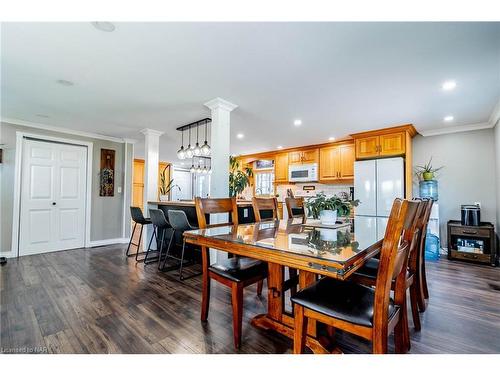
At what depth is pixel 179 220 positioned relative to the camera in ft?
9.78

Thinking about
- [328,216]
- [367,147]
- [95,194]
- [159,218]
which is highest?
[367,147]

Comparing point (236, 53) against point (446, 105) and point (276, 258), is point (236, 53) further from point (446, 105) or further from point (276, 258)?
point (446, 105)

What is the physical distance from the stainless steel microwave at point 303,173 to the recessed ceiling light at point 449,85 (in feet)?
9.98

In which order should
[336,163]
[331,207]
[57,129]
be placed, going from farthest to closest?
[336,163] < [57,129] < [331,207]

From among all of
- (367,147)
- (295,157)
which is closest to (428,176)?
(367,147)

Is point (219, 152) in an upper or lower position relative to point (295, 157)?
lower

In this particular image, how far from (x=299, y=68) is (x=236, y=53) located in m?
0.63

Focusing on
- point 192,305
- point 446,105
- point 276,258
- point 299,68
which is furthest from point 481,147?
point 192,305

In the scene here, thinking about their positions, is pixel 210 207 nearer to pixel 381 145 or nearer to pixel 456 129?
pixel 381 145

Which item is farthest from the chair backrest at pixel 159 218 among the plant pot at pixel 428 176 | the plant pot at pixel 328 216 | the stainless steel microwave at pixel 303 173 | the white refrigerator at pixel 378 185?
the plant pot at pixel 428 176

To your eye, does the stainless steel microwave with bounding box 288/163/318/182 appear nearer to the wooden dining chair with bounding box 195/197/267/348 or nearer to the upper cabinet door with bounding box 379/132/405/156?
the upper cabinet door with bounding box 379/132/405/156

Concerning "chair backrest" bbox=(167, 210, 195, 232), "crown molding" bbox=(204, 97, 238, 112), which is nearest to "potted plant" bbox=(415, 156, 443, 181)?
"crown molding" bbox=(204, 97, 238, 112)

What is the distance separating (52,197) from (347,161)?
572 centimetres

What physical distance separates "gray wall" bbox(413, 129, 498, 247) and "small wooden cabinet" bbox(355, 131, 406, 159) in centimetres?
81
